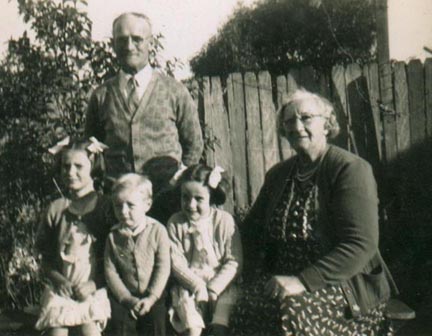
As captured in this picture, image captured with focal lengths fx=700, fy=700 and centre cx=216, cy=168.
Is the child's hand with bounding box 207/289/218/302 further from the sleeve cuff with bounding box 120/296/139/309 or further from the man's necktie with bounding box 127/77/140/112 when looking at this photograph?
the man's necktie with bounding box 127/77/140/112

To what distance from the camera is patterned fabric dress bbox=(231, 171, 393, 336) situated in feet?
9.71

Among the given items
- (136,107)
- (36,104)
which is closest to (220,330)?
(136,107)

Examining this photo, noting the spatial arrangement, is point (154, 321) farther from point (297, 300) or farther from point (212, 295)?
point (297, 300)

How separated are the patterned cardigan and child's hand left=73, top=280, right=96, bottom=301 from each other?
68 cm

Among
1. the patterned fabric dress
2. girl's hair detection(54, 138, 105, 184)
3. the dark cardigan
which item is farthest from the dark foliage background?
the dark cardigan

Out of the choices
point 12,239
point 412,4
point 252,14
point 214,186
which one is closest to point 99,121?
point 214,186

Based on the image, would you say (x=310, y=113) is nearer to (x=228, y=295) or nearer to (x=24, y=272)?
(x=228, y=295)

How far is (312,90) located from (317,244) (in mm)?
3053

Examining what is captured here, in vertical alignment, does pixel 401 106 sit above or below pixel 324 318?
above

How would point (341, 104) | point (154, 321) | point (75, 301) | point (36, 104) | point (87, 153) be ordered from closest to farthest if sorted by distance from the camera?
point (154, 321), point (75, 301), point (87, 153), point (36, 104), point (341, 104)

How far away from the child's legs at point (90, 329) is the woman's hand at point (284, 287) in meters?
1.07

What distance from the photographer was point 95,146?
3738 millimetres

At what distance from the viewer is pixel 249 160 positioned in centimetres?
611

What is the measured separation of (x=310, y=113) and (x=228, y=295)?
1.04m
